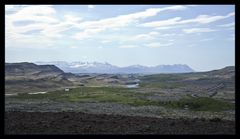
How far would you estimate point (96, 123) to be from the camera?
68.9 ft
